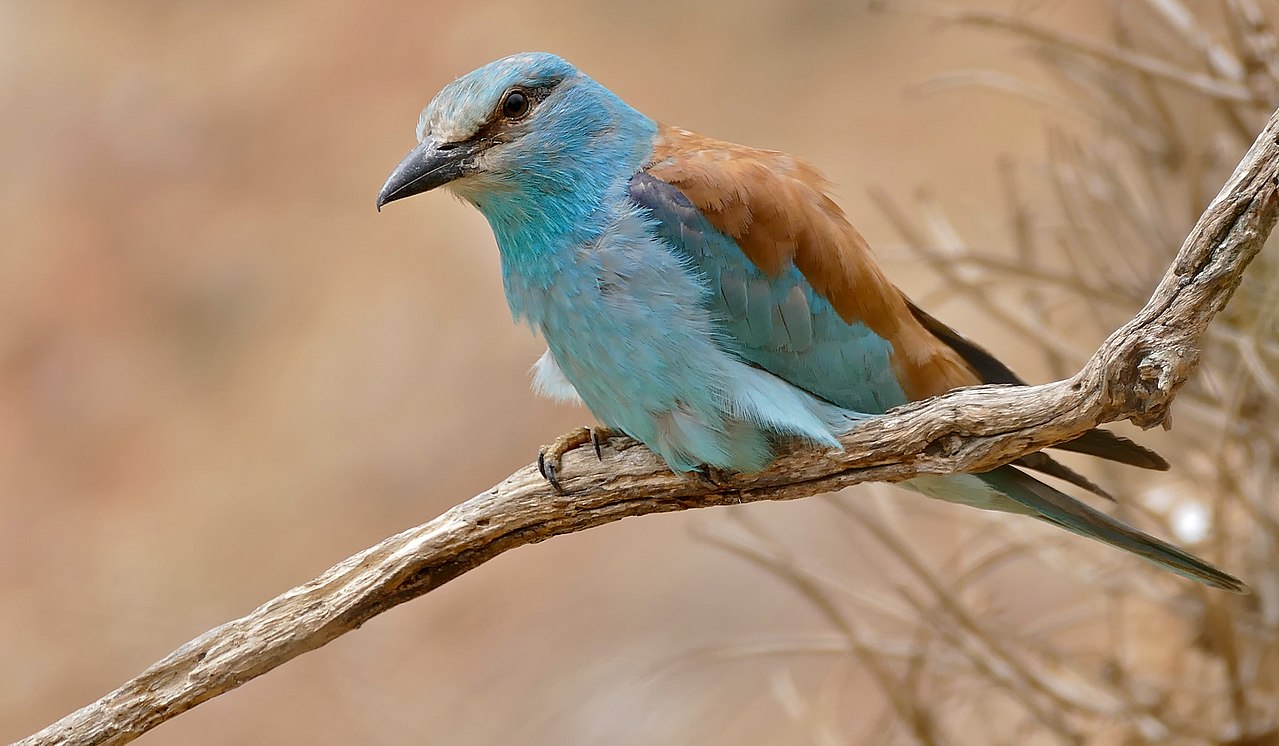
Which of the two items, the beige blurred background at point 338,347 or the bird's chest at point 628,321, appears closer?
the bird's chest at point 628,321

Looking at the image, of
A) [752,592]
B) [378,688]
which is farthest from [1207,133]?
[378,688]

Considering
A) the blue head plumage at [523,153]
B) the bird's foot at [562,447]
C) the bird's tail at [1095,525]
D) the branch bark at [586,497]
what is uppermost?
the blue head plumage at [523,153]

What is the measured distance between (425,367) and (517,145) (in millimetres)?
4715

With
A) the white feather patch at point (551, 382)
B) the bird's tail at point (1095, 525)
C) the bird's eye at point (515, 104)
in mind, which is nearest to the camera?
the bird's tail at point (1095, 525)

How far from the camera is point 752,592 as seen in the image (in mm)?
5648

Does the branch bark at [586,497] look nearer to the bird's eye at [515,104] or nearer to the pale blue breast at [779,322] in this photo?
the pale blue breast at [779,322]

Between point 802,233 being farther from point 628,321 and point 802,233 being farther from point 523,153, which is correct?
point 523,153

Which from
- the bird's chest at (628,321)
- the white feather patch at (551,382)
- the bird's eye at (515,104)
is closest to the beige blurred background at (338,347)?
the white feather patch at (551,382)

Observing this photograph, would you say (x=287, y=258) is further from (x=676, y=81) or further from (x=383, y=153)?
(x=676, y=81)

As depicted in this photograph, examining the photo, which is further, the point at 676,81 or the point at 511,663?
the point at 676,81

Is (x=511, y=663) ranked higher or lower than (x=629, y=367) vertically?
lower

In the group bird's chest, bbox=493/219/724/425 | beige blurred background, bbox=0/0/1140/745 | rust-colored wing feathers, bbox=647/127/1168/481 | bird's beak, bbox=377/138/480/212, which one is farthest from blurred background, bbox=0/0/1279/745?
bird's beak, bbox=377/138/480/212

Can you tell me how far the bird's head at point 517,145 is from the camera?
8.25ft

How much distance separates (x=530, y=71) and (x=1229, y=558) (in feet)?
7.37
